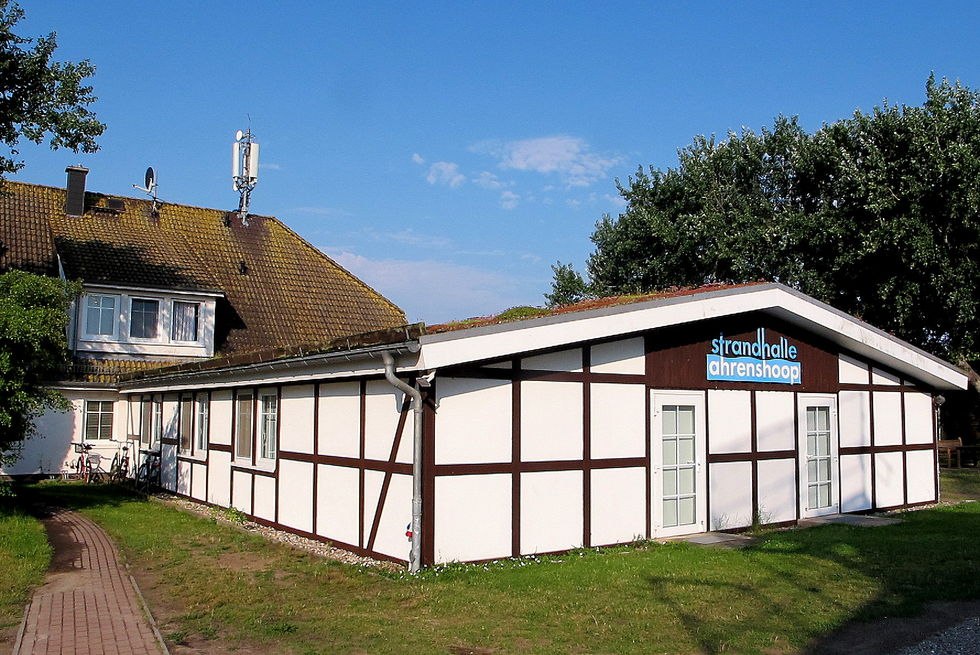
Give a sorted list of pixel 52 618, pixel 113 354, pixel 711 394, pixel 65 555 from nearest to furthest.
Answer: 1. pixel 52 618
2. pixel 65 555
3. pixel 711 394
4. pixel 113 354

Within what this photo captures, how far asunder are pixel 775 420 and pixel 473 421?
565 centimetres

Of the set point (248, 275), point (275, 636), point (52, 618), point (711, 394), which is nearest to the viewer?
point (275, 636)

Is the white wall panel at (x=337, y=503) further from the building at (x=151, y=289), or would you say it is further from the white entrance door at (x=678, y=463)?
the building at (x=151, y=289)

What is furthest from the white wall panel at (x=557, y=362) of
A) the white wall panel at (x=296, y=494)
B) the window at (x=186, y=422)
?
the window at (x=186, y=422)

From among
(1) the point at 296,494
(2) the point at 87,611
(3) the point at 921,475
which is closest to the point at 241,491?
(1) the point at 296,494

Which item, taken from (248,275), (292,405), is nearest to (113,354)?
(248,275)

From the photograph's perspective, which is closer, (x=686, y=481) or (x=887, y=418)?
(x=686, y=481)

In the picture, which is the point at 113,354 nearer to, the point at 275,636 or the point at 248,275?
the point at 248,275

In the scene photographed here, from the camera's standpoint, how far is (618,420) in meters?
11.1

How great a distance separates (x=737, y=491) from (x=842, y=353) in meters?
3.54

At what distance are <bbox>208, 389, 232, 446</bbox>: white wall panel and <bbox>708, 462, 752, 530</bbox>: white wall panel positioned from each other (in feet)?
26.8

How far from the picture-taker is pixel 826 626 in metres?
7.14

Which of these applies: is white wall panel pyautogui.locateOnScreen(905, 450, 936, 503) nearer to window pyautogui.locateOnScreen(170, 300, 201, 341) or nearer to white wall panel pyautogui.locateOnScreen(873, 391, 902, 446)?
white wall panel pyautogui.locateOnScreen(873, 391, 902, 446)

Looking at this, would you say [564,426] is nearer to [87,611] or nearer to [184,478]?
[87,611]
